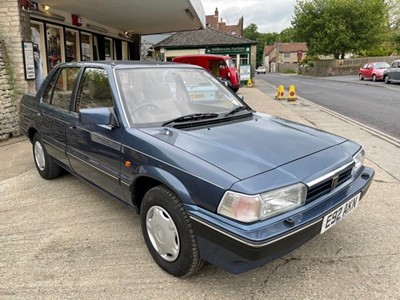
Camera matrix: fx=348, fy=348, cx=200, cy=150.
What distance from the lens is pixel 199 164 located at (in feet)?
7.77

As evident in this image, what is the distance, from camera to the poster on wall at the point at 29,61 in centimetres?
796

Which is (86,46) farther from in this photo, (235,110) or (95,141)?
(235,110)

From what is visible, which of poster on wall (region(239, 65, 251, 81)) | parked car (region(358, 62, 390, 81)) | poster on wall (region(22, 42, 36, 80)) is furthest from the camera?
parked car (region(358, 62, 390, 81))

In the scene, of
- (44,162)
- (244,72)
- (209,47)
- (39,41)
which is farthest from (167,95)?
(209,47)

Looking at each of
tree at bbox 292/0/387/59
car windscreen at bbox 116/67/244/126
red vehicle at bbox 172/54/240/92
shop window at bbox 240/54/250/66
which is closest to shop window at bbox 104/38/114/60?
red vehicle at bbox 172/54/240/92

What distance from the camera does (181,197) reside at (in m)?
2.41

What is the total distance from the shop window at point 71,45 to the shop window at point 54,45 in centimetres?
30

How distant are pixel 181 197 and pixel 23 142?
19.9 feet

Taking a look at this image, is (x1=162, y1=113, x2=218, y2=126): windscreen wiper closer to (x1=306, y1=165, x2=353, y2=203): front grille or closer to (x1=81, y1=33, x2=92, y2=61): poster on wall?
(x1=306, y1=165, x2=353, y2=203): front grille

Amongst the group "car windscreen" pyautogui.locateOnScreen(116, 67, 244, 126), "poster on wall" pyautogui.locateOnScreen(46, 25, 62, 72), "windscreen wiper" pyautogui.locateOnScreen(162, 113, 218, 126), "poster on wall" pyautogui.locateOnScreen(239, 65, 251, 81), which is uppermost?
"poster on wall" pyautogui.locateOnScreen(46, 25, 62, 72)

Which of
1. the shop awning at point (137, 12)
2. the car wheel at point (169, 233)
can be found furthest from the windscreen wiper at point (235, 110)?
the shop awning at point (137, 12)

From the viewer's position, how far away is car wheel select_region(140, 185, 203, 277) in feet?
8.02

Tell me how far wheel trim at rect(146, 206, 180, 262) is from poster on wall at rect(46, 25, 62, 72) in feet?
31.4

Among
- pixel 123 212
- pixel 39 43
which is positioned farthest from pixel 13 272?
pixel 39 43
